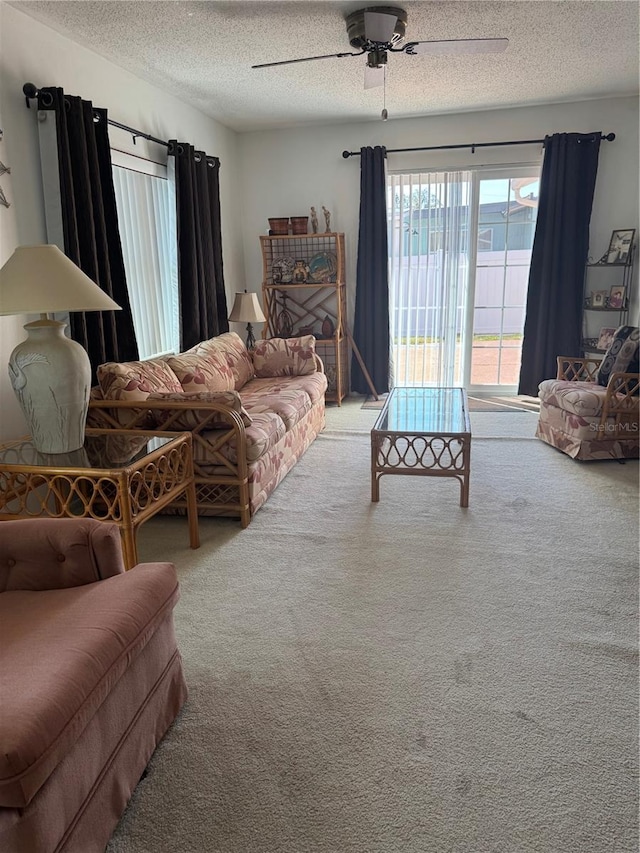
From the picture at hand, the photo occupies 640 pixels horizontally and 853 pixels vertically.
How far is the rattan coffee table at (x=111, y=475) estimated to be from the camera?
2.18 metres

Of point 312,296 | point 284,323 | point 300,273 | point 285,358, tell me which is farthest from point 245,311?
point 312,296

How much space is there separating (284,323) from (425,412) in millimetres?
2664

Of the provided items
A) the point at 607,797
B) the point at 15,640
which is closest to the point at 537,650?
the point at 607,797

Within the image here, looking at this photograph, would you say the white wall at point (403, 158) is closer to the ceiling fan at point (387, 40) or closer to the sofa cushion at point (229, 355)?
the sofa cushion at point (229, 355)

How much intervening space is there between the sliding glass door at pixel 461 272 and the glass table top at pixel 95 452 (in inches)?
145

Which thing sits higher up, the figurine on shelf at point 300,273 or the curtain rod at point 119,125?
the curtain rod at point 119,125

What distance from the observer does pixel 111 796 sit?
4.35ft

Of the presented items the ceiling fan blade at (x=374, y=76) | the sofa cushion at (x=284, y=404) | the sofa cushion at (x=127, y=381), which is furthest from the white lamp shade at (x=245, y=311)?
the ceiling fan blade at (x=374, y=76)

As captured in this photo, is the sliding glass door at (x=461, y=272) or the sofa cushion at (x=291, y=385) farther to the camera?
the sliding glass door at (x=461, y=272)

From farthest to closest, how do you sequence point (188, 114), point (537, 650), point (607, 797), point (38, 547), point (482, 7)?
point (188, 114)
point (482, 7)
point (537, 650)
point (38, 547)
point (607, 797)

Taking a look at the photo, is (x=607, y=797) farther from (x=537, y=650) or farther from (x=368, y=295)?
(x=368, y=295)

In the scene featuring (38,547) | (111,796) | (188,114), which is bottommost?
(111,796)

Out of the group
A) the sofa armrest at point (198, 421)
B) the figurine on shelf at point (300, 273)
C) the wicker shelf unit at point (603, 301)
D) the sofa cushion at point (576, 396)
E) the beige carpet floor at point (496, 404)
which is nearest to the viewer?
the sofa armrest at point (198, 421)

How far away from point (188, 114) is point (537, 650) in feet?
15.1
